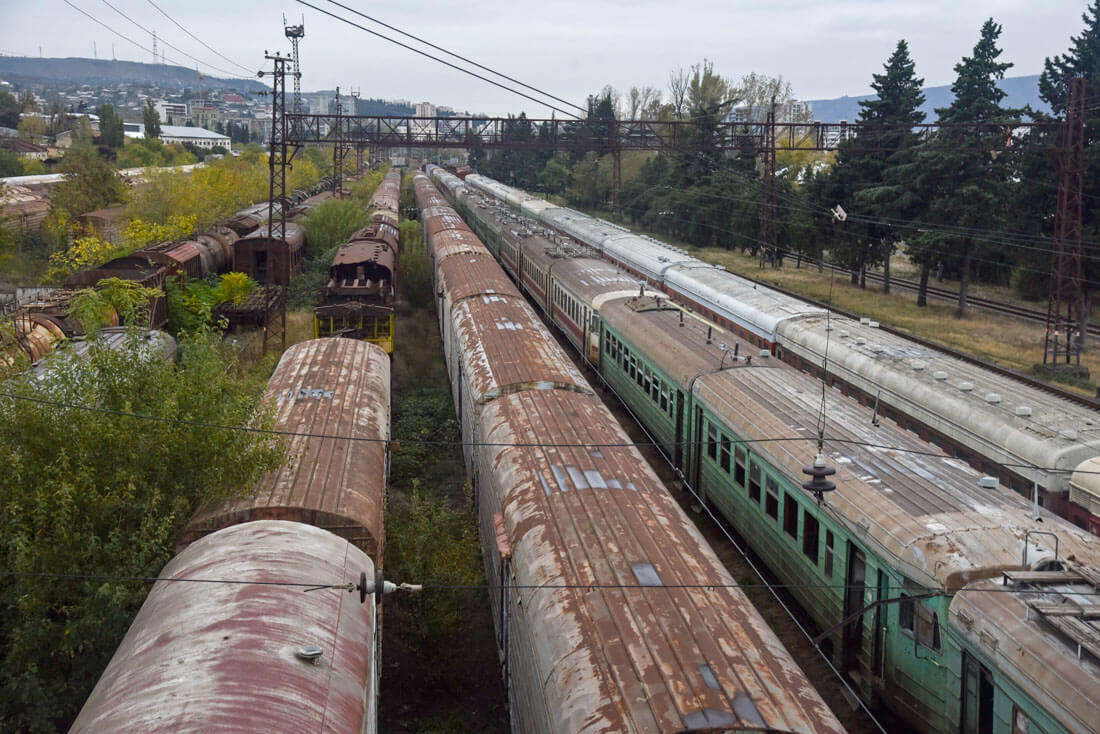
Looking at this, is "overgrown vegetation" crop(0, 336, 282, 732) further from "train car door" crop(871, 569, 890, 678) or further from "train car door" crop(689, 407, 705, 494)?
"train car door" crop(689, 407, 705, 494)

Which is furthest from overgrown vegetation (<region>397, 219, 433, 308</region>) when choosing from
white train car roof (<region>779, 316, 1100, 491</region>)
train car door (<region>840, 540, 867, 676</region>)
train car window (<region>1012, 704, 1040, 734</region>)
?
train car window (<region>1012, 704, 1040, 734</region>)

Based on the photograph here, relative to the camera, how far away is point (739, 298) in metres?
22.8

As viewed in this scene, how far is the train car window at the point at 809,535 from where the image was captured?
10641 millimetres

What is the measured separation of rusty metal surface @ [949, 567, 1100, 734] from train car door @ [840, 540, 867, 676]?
185 centimetres

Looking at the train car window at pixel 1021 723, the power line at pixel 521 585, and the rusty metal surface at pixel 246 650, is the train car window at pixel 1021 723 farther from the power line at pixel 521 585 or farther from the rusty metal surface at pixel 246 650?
the rusty metal surface at pixel 246 650

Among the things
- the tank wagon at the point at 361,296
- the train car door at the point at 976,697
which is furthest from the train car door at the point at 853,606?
the tank wagon at the point at 361,296

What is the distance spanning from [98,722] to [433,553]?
5719 millimetres

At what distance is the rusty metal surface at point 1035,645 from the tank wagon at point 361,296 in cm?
1780

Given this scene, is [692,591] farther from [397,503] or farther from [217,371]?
[397,503]

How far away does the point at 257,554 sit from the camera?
789 centimetres

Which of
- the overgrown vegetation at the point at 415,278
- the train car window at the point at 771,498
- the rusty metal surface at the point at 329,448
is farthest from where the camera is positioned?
the overgrown vegetation at the point at 415,278

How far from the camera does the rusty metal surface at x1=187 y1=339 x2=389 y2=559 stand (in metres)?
9.69

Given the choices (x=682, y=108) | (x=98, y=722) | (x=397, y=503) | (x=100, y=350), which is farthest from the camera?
(x=682, y=108)

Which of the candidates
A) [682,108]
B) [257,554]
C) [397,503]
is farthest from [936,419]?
[682,108]
